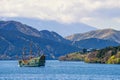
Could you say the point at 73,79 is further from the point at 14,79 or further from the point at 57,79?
the point at 14,79

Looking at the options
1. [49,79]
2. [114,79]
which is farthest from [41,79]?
[114,79]

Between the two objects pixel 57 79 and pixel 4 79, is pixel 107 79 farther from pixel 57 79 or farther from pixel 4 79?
pixel 4 79

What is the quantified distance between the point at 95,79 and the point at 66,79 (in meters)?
8.74

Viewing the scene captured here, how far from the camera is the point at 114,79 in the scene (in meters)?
146

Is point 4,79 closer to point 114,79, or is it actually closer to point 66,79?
point 66,79

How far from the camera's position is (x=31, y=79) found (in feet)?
481

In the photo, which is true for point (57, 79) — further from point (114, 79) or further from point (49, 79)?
point (114, 79)

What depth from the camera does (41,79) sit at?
147500 mm

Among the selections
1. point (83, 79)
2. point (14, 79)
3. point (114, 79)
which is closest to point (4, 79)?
point (14, 79)

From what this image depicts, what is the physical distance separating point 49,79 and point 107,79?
58.3 ft

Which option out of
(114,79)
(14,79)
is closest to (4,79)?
(14,79)

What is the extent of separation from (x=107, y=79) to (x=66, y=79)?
12.7 meters

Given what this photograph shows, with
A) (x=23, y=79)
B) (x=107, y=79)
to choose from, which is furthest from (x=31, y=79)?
Result: (x=107, y=79)

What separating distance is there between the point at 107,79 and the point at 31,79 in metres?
23.2
